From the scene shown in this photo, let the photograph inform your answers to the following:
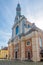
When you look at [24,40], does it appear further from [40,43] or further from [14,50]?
[14,50]

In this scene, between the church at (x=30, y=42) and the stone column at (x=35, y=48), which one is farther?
the church at (x=30, y=42)

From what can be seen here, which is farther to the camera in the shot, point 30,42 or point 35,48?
point 30,42

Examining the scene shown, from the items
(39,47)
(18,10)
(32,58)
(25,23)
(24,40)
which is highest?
(18,10)

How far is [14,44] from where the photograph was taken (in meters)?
27.4

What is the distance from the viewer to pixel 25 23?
24953 millimetres

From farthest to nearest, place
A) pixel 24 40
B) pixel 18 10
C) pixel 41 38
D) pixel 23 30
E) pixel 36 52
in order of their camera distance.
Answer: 1. pixel 18 10
2. pixel 23 30
3. pixel 24 40
4. pixel 41 38
5. pixel 36 52

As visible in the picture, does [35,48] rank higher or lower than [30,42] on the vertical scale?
lower

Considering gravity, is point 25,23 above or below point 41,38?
above

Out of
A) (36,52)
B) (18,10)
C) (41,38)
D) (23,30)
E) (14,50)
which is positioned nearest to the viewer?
(36,52)

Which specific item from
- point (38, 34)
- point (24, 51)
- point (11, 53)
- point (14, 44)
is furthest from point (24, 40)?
point (11, 53)

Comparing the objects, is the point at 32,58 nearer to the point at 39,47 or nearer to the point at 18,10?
the point at 39,47

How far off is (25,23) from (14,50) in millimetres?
7012

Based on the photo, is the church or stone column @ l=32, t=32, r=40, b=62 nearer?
stone column @ l=32, t=32, r=40, b=62

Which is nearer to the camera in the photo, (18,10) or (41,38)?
(41,38)
